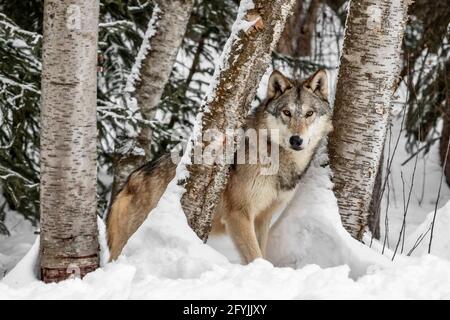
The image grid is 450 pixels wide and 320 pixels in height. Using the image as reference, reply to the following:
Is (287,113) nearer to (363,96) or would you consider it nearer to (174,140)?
(363,96)

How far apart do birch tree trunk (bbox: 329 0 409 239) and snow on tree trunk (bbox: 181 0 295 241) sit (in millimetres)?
772

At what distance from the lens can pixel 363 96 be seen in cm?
488

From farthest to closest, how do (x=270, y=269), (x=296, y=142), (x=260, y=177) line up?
(x=260, y=177)
(x=296, y=142)
(x=270, y=269)

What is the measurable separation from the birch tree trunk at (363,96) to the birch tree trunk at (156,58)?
103 inches

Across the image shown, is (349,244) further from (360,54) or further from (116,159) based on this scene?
(116,159)

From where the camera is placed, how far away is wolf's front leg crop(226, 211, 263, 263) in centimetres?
513

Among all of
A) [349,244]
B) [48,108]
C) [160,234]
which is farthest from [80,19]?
[349,244]

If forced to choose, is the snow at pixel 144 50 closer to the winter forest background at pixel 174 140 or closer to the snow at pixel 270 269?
the winter forest background at pixel 174 140

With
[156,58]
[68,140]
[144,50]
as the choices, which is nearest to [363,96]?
[68,140]

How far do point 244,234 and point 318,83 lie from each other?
1361 millimetres

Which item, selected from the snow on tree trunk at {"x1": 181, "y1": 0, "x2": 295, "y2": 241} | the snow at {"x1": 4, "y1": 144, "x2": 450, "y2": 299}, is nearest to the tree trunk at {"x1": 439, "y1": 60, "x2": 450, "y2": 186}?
the snow at {"x1": 4, "y1": 144, "x2": 450, "y2": 299}

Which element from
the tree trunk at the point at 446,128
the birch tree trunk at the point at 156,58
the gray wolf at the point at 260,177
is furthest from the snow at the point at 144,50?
the tree trunk at the point at 446,128

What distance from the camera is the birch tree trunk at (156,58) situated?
7.16 m
